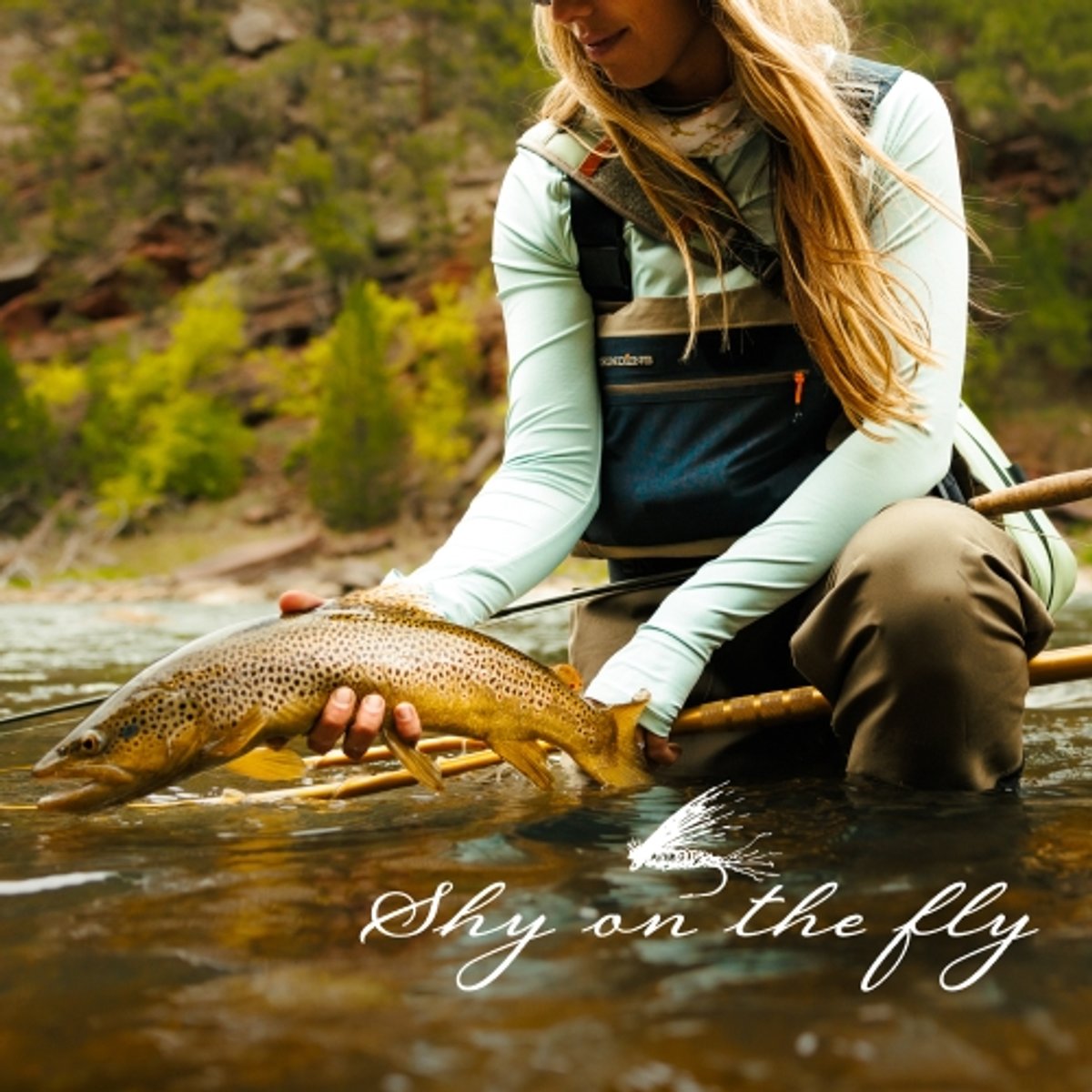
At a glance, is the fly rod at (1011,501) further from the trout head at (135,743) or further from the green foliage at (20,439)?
the green foliage at (20,439)

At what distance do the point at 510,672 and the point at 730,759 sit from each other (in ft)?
2.91

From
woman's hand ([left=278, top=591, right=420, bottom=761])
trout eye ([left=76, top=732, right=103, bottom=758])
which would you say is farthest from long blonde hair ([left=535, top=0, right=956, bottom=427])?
trout eye ([left=76, top=732, right=103, bottom=758])

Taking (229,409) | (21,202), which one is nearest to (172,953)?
(229,409)

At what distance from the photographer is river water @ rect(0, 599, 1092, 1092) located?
5.04ft

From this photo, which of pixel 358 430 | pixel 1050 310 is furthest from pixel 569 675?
pixel 358 430

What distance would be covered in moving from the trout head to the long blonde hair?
1.27 metres

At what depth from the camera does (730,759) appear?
3.52 meters

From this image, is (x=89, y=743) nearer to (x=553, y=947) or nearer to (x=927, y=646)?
(x=553, y=947)

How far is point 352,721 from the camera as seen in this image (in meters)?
2.72

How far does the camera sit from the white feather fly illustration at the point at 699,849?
94.0 inches

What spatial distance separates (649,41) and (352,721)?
144 cm

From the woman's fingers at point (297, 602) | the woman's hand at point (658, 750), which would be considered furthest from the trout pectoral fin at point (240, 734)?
the woman's hand at point (658, 750)

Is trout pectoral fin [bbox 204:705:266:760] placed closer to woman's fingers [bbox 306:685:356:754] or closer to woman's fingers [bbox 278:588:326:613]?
woman's fingers [bbox 306:685:356:754]

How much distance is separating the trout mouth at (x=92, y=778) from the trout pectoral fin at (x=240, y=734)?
148 mm
